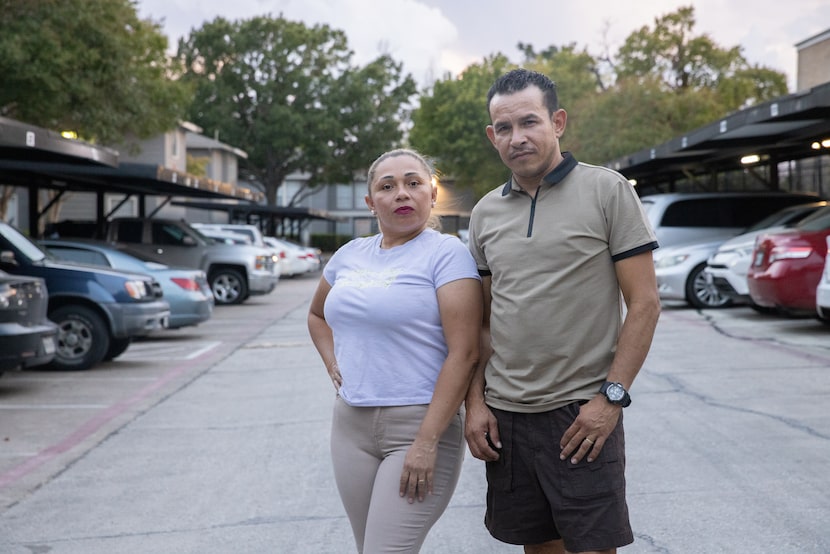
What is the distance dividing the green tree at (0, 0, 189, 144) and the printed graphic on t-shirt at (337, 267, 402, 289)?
2428 centimetres

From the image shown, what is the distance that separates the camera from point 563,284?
3.14 meters

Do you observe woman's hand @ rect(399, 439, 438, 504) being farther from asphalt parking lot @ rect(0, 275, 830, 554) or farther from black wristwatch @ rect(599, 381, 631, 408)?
asphalt parking lot @ rect(0, 275, 830, 554)

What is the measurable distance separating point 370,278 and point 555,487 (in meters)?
0.83

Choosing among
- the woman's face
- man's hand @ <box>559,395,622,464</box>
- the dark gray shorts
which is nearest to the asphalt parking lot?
the dark gray shorts

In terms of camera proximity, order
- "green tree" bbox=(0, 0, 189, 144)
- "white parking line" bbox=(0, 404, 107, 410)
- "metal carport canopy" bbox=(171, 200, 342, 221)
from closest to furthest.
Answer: "white parking line" bbox=(0, 404, 107, 410), "green tree" bbox=(0, 0, 189, 144), "metal carport canopy" bbox=(171, 200, 342, 221)

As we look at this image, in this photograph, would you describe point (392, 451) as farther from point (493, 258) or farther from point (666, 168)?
point (666, 168)

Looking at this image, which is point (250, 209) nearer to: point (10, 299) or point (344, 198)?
point (10, 299)

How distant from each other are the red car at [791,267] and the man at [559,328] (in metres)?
10.7

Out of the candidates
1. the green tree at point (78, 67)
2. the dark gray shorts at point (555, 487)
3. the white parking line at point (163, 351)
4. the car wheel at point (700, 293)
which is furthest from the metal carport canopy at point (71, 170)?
the dark gray shorts at point (555, 487)

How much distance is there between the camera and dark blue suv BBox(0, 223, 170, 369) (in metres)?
12.2

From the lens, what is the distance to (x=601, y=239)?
314 centimetres

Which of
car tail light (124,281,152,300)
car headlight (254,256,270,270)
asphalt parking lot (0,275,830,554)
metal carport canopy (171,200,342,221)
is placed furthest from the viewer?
metal carport canopy (171,200,342,221)

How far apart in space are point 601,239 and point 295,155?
55305 millimetres

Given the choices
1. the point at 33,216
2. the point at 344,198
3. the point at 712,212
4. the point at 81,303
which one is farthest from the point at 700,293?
the point at 344,198
